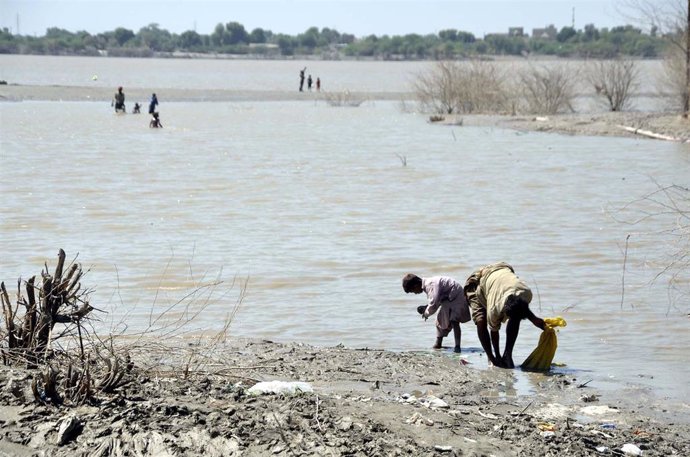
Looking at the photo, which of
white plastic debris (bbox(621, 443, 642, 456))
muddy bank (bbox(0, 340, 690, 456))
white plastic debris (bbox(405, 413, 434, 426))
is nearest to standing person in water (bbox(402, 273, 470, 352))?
muddy bank (bbox(0, 340, 690, 456))

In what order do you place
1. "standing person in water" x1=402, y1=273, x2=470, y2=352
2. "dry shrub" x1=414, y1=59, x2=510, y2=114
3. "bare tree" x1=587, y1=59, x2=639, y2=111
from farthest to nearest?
"dry shrub" x1=414, y1=59, x2=510, y2=114 → "bare tree" x1=587, y1=59, x2=639, y2=111 → "standing person in water" x1=402, y1=273, x2=470, y2=352

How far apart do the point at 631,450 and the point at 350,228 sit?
10.7m

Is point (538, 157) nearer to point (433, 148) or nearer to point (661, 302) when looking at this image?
point (433, 148)

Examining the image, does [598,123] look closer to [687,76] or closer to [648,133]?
[648,133]

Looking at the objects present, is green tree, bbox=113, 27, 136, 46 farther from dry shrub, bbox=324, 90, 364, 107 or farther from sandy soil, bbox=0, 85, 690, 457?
sandy soil, bbox=0, 85, 690, 457

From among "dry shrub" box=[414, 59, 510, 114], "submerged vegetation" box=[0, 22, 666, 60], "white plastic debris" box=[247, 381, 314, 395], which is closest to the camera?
"white plastic debris" box=[247, 381, 314, 395]

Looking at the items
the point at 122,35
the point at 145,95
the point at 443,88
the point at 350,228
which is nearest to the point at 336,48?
the point at 122,35

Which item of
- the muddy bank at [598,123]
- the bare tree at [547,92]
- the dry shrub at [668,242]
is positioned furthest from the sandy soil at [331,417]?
the bare tree at [547,92]

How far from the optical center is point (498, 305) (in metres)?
8.17

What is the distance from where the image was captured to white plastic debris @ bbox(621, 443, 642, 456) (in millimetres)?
5988

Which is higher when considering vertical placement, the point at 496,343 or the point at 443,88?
the point at 443,88

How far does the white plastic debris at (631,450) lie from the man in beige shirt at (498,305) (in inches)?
80.7

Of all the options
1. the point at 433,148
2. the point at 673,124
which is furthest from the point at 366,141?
the point at 673,124

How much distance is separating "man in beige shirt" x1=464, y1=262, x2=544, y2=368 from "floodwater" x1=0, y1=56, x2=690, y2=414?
65 cm
